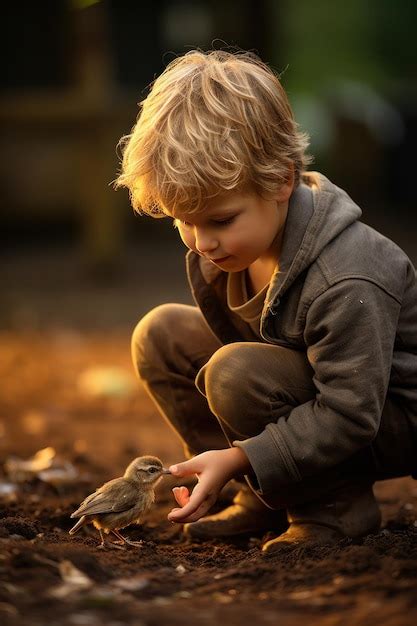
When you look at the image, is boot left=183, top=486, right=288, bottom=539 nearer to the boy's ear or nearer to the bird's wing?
the bird's wing

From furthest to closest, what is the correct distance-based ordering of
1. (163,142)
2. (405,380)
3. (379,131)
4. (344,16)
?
(344,16), (379,131), (405,380), (163,142)

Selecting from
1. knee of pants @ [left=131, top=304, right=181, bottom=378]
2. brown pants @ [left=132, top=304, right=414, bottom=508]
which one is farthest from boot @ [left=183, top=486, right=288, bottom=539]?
knee of pants @ [left=131, top=304, right=181, bottom=378]

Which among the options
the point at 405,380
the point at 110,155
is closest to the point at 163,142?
the point at 405,380

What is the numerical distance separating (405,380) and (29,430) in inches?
103

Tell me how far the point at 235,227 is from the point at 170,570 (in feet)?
3.33

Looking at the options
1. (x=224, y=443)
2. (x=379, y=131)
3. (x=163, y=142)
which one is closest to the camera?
(x=163, y=142)

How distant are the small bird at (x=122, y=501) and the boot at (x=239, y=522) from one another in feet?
1.09

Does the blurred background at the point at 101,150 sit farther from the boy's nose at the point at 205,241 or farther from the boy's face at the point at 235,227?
the boy's nose at the point at 205,241

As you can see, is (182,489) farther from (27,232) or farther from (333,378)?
(27,232)

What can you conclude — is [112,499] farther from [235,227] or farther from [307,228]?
[307,228]

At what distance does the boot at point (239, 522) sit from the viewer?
12.3 ft

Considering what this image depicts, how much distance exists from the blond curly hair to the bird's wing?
88 cm

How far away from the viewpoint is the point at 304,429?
10.6 ft

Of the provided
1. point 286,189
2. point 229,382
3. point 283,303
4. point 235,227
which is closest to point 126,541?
point 229,382
